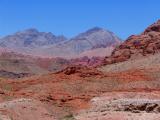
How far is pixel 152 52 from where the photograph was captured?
78.8 m

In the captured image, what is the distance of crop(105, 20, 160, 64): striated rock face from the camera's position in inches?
3178

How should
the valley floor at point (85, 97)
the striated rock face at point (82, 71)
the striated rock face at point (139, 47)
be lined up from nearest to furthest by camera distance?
the valley floor at point (85, 97) → the striated rock face at point (82, 71) → the striated rock face at point (139, 47)

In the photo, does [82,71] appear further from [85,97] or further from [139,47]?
[139,47]

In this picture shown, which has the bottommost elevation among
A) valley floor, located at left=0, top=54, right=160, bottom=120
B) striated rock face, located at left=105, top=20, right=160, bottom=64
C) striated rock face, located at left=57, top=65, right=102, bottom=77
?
valley floor, located at left=0, top=54, right=160, bottom=120

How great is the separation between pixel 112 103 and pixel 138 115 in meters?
2.64

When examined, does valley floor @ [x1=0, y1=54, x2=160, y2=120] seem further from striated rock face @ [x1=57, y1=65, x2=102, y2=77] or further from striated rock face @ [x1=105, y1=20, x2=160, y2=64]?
striated rock face @ [x1=105, y1=20, x2=160, y2=64]

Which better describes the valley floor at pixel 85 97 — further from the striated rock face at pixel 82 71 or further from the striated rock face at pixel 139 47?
the striated rock face at pixel 139 47

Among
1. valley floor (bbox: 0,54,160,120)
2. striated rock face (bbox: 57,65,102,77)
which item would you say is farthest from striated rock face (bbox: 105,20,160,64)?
striated rock face (bbox: 57,65,102,77)

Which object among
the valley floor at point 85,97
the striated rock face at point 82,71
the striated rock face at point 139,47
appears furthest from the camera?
the striated rock face at point 139,47

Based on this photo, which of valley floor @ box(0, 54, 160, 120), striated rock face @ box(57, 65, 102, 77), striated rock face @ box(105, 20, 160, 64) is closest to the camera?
valley floor @ box(0, 54, 160, 120)

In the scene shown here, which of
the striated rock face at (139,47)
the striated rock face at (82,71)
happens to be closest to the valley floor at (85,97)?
the striated rock face at (82,71)

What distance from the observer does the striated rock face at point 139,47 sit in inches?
3178

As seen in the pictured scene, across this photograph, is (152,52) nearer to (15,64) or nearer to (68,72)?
(68,72)

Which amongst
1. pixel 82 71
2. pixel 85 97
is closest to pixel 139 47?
pixel 82 71
